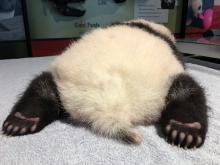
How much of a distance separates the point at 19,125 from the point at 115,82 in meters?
0.27

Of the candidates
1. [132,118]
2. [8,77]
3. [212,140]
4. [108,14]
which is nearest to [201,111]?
[212,140]

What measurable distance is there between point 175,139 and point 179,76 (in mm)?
216

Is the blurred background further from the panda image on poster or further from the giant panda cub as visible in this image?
the giant panda cub

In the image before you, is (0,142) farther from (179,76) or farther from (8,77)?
(8,77)

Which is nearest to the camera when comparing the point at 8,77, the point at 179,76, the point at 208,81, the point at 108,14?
the point at 179,76

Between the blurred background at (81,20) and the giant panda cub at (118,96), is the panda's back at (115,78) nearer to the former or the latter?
the giant panda cub at (118,96)

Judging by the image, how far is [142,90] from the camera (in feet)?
2.44

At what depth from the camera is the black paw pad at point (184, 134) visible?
68 cm

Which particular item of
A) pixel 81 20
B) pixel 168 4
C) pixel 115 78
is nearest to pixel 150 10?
pixel 168 4

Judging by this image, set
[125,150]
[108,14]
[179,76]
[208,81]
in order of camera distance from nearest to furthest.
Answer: [125,150]
[179,76]
[208,81]
[108,14]

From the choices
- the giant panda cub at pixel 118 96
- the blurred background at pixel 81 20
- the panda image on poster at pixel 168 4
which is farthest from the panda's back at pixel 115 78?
the panda image on poster at pixel 168 4

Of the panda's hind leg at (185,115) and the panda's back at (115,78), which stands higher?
the panda's back at (115,78)

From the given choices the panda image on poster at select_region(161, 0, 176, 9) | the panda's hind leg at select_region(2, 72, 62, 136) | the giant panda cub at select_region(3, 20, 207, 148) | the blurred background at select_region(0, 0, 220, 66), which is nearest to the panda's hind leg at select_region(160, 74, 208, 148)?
the giant panda cub at select_region(3, 20, 207, 148)

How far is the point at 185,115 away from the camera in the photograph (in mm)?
724
